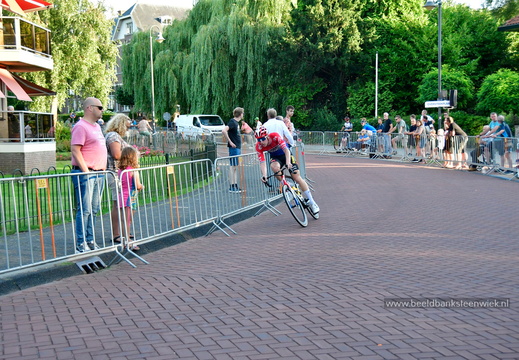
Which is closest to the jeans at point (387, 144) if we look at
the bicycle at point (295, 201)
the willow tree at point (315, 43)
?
the willow tree at point (315, 43)

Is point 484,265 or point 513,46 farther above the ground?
point 513,46

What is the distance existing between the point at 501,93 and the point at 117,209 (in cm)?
2883

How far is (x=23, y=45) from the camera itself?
25016 millimetres

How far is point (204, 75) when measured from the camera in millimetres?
42375

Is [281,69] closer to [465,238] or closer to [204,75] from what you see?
[204,75]

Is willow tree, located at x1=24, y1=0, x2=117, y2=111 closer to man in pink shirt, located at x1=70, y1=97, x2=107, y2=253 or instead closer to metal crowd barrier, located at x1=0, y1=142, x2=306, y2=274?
metal crowd barrier, located at x1=0, y1=142, x2=306, y2=274

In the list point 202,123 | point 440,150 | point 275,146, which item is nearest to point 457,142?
point 440,150

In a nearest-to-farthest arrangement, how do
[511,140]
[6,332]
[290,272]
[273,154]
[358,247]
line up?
[6,332], [290,272], [358,247], [273,154], [511,140]

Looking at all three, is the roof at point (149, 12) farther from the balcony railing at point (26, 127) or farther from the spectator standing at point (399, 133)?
the balcony railing at point (26, 127)

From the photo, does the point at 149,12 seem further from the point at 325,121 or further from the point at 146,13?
the point at 325,121

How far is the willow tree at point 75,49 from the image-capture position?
3503cm

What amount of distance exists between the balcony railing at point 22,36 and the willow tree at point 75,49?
7918 millimetres

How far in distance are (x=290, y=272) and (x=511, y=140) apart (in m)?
13.1

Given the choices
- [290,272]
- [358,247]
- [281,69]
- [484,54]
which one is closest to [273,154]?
[358,247]
